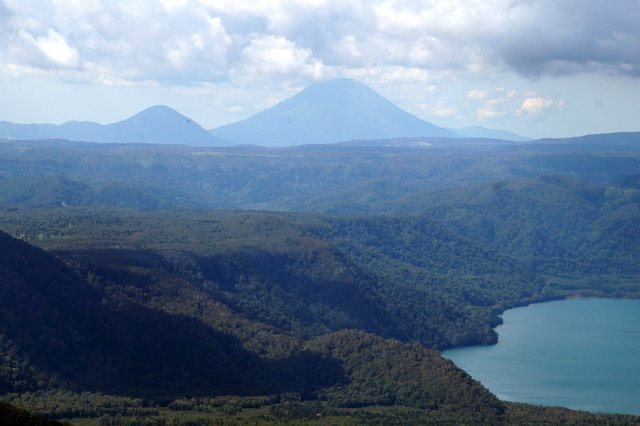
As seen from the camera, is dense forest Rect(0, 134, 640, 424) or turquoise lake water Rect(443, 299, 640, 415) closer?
dense forest Rect(0, 134, 640, 424)

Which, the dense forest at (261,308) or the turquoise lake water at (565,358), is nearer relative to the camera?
the dense forest at (261,308)

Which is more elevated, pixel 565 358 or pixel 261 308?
pixel 261 308

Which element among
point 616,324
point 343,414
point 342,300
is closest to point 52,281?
point 343,414

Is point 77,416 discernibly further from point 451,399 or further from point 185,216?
point 185,216

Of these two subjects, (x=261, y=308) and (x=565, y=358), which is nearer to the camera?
(x=261, y=308)

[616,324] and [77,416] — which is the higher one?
[77,416]

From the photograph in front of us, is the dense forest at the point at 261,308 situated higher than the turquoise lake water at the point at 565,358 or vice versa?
the dense forest at the point at 261,308

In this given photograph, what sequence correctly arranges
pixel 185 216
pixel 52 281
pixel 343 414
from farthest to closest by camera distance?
pixel 185 216 → pixel 52 281 → pixel 343 414

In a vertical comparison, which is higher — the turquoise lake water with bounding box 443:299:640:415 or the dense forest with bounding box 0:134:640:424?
the dense forest with bounding box 0:134:640:424
